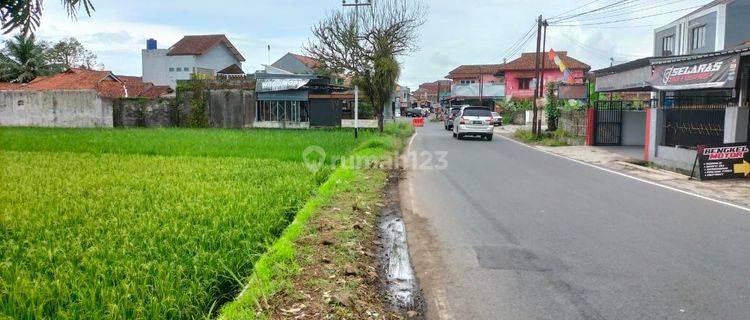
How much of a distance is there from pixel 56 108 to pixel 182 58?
24288 millimetres

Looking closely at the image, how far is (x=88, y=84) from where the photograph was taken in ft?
153

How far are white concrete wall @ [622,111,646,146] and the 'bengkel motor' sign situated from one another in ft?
25.5

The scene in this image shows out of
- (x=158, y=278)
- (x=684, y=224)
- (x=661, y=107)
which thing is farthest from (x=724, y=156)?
(x=158, y=278)

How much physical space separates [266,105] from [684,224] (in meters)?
33.0

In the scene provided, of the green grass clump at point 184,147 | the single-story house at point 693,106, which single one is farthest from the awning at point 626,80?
the green grass clump at point 184,147

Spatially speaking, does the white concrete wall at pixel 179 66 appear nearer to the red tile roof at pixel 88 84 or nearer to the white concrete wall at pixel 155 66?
the white concrete wall at pixel 155 66

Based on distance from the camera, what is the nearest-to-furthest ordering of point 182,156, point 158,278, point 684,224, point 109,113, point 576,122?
point 158,278 → point 684,224 → point 182,156 → point 576,122 → point 109,113

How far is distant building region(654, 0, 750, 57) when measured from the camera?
34875 millimetres

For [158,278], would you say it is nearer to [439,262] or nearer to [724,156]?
[439,262]

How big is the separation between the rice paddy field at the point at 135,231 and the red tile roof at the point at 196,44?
1896 inches

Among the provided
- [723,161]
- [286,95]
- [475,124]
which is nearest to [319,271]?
A: [723,161]

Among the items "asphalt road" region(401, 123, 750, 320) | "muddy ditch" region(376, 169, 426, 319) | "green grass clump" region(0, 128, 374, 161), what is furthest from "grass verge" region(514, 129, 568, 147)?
"muddy ditch" region(376, 169, 426, 319)

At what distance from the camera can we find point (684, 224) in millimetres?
9336

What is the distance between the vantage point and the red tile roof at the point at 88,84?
45750 mm
